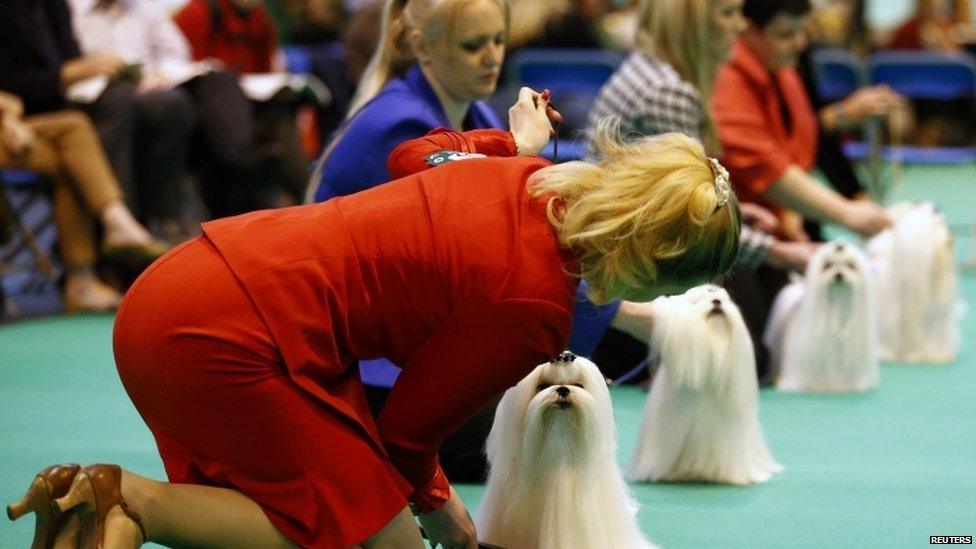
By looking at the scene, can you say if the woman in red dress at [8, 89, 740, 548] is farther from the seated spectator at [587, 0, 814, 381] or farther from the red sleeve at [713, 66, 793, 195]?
the red sleeve at [713, 66, 793, 195]

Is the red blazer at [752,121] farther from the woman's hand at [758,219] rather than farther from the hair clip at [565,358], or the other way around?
the hair clip at [565,358]

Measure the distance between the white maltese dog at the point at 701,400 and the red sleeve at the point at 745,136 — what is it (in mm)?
1465

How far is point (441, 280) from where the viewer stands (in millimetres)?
2137

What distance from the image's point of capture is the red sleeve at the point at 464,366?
209cm

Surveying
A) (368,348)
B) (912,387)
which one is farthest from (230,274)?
(912,387)

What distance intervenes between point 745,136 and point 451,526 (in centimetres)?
260

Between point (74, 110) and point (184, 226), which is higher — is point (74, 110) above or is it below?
above

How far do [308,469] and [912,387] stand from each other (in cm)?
289

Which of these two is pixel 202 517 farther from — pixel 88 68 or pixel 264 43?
pixel 264 43

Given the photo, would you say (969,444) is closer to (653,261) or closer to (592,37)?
(653,261)

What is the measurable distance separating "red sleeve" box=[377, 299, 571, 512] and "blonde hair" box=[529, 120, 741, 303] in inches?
3.8

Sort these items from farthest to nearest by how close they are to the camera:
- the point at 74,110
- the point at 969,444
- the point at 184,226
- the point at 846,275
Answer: the point at 184,226, the point at 74,110, the point at 846,275, the point at 969,444

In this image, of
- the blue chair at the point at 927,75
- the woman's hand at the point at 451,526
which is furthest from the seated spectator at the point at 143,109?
the blue chair at the point at 927,75

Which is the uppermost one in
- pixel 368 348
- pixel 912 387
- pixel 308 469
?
pixel 368 348
